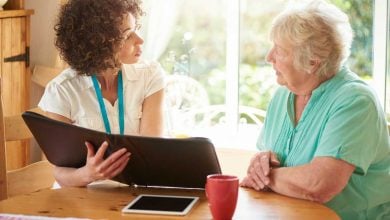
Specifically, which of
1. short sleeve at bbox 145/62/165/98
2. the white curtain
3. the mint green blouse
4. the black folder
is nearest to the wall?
the white curtain

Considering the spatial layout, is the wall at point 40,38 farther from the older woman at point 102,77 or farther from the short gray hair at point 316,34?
the short gray hair at point 316,34

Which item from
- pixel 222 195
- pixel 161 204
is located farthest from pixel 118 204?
pixel 222 195

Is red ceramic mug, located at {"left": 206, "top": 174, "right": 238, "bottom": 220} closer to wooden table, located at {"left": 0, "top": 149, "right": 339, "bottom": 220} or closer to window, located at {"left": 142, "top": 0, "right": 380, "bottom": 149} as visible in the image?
wooden table, located at {"left": 0, "top": 149, "right": 339, "bottom": 220}

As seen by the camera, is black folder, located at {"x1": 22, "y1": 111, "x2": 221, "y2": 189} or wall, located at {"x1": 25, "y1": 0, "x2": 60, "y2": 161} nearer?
black folder, located at {"x1": 22, "y1": 111, "x2": 221, "y2": 189}

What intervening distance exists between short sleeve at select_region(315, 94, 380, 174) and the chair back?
1046mm

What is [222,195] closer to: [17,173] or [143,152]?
[143,152]

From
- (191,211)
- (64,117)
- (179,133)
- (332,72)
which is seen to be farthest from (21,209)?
(179,133)

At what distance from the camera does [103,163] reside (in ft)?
6.32

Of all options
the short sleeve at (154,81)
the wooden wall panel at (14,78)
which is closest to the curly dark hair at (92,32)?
the short sleeve at (154,81)

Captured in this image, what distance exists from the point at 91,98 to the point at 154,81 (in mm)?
232

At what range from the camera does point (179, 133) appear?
3.65m

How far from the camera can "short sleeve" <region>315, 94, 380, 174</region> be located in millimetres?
1896

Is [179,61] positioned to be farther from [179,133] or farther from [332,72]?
[332,72]

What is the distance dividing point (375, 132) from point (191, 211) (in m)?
0.58
